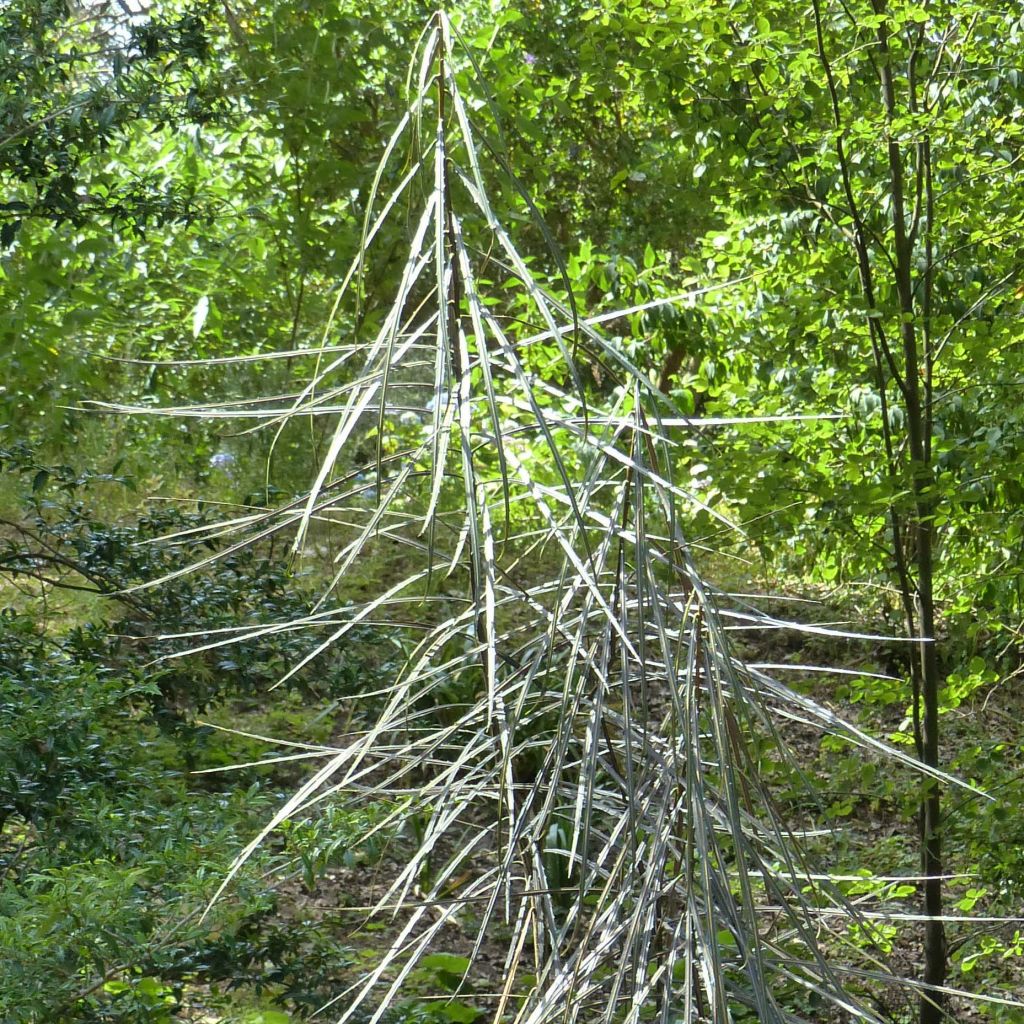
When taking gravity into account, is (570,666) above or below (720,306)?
below

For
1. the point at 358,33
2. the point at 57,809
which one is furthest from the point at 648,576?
the point at 358,33

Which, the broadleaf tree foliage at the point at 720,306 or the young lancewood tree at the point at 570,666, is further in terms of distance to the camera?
the broadleaf tree foliage at the point at 720,306

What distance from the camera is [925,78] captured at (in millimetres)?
2914

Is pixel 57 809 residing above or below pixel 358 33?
below

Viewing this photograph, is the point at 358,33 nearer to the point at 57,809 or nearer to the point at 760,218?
the point at 760,218

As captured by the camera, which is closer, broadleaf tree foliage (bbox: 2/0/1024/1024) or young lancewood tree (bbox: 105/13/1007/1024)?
young lancewood tree (bbox: 105/13/1007/1024)

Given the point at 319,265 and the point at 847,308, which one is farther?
the point at 319,265

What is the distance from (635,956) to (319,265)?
9.50 ft

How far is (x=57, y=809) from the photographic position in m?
1.87

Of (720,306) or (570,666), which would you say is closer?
(570,666)

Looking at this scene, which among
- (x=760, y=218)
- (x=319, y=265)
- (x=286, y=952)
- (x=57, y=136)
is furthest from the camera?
(x=319, y=265)

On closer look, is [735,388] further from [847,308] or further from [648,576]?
[648,576]

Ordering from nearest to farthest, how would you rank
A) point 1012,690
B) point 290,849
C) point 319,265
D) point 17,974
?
point 17,974
point 290,849
point 319,265
point 1012,690

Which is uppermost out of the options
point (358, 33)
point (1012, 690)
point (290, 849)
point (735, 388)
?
point (358, 33)
